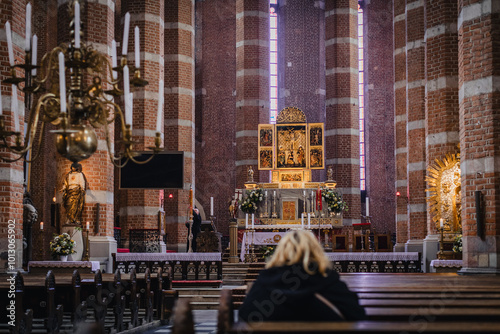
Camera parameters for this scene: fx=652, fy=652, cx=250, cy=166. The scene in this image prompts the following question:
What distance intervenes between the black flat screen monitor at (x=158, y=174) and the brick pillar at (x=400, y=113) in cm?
1026

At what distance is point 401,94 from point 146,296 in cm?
1570

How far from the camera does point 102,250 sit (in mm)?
14602

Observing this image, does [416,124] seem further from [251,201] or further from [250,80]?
[250,80]

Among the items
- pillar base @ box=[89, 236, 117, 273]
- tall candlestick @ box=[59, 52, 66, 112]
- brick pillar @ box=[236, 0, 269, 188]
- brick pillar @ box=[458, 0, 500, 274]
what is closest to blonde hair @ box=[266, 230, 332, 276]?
tall candlestick @ box=[59, 52, 66, 112]

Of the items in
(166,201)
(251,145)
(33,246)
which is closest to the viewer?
(33,246)

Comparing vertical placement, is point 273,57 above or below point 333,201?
above

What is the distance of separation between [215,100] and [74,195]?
15631mm

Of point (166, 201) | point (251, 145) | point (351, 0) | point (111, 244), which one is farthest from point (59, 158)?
point (351, 0)

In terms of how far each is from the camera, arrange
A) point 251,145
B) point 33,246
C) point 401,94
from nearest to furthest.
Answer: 1. point 33,246
2. point 401,94
3. point 251,145

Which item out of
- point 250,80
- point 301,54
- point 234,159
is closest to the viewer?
point 250,80

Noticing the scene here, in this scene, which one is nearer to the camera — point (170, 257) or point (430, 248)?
point (170, 257)

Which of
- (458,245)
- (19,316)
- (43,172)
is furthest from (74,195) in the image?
(458,245)

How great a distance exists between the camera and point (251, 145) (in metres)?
26.0

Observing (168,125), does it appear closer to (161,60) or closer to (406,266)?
(161,60)
